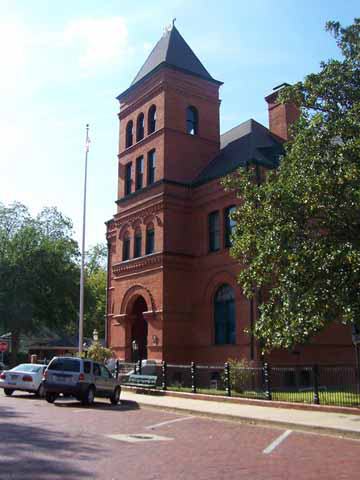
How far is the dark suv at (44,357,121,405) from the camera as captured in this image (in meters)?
18.4

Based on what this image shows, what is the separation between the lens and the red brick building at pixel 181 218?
28.9 meters

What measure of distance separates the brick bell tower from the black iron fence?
2631 millimetres

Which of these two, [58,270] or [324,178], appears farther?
[58,270]

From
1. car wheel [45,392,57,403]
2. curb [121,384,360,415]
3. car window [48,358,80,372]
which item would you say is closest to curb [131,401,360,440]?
curb [121,384,360,415]

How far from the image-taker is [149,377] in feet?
78.0

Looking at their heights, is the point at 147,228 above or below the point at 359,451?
above

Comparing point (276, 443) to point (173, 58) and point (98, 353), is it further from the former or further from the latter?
point (173, 58)

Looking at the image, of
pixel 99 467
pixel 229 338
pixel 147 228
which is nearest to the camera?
pixel 99 467

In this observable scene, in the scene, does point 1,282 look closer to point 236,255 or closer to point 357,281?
point 236,255

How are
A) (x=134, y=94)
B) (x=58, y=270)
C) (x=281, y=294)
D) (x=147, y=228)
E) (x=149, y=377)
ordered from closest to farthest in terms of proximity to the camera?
(x=281, y=294)
(x=149, y=377)
(x=147, y=228)
(x=134, y=94)
(x=58, y=270)

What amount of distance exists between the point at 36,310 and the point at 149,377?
24.0 metres

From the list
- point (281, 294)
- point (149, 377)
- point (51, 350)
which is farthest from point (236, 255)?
point (51, 350)

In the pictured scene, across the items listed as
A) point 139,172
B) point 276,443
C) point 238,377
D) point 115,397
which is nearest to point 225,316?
point 238,377

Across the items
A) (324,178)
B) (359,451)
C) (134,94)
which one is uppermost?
(134,94)
